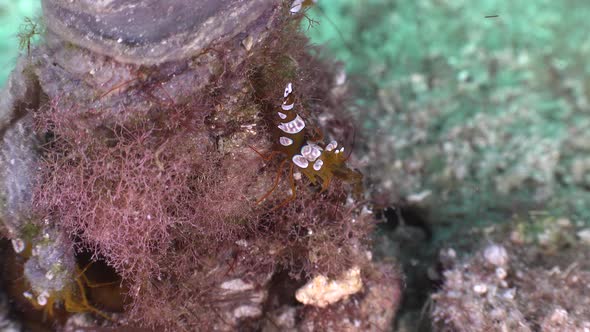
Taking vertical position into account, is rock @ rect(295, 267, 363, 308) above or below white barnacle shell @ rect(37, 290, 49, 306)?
below

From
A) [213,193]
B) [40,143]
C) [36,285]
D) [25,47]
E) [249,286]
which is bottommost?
[249,286]

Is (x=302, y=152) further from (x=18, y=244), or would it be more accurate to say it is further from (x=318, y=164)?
(x=18, y=244)

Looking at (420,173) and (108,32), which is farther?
(420,173)

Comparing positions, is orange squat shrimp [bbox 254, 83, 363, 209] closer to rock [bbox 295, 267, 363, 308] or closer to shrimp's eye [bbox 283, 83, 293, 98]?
shrimp's eye [bbox 283, 83, 293, 98]

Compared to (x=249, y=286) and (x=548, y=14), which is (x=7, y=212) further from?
(x=548, y=14)

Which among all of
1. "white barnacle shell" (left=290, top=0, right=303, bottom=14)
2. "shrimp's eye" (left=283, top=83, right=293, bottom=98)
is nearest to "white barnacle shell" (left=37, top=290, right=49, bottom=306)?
"shrimp's eye" (left=283, top=83, right=293, bottom=98)

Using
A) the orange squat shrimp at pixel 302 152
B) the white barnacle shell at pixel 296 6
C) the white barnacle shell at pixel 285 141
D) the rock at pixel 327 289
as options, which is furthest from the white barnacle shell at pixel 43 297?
the white barnacle shell at pixel 296 6

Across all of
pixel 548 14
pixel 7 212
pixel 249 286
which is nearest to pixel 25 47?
Result: pixel 7 212

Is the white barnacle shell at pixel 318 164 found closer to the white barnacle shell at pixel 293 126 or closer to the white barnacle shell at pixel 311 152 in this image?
the white barnacle shell at pixel 311 152
